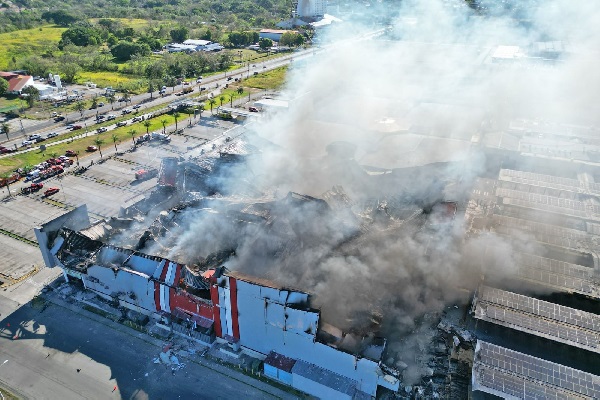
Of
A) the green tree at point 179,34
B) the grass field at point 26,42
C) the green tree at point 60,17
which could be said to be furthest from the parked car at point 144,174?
the green tree at point 60,17

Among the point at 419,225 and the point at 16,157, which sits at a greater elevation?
the point at 419,225

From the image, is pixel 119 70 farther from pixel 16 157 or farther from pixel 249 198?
pixel 249 198

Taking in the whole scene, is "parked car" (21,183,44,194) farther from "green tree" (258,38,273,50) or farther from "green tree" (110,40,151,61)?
"green tree" (258,38,273,50)

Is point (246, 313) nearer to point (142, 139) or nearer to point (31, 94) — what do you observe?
point (142, 139)

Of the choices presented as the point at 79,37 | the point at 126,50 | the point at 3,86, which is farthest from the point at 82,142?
the point at 79,37

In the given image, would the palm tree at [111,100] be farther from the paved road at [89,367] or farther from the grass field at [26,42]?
the paved road at [89,367]

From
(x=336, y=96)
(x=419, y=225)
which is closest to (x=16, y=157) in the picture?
(x=336, y=96)
